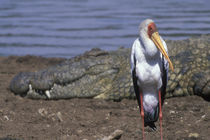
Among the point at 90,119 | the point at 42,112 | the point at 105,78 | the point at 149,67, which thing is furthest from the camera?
the point at 105,78

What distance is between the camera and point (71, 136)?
448cm

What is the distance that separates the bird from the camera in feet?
13.5

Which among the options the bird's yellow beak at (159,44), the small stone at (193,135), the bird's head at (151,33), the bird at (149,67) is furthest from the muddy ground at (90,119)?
the bird's head at (151,33)

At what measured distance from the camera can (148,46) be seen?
4125mm

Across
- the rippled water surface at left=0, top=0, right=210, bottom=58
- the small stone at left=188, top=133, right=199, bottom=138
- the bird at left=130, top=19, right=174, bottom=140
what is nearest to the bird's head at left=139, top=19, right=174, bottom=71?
the bird at left=130, top=19, right=174, bottom=140

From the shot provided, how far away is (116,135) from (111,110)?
175 centimetres

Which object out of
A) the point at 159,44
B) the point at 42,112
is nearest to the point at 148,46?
the point at 159,44

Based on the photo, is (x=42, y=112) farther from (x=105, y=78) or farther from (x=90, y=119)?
(x=105, y=78)

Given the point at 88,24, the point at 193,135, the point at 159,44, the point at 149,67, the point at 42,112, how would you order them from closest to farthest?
1. the point at 159,44
2. the point at 149,67
3. the point at 193,135
4. the point at 42,112
5. the point at 88,24

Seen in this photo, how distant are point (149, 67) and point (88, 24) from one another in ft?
26.8

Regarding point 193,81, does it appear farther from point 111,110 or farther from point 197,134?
point 197,134

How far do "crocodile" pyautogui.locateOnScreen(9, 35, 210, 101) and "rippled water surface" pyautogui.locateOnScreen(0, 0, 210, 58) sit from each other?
3010 mm

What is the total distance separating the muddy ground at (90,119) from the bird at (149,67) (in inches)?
13.7

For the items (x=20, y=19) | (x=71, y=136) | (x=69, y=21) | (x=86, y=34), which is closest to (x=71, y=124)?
(x=71, y=136)
